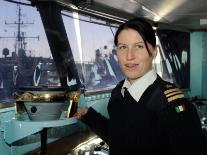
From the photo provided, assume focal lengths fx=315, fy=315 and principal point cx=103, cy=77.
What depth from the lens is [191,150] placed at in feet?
4.20

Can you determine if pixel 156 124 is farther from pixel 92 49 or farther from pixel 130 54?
pixel 92 49

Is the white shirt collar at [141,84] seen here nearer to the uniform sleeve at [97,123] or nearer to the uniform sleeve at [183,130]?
the uniform sleeve at [183,130]

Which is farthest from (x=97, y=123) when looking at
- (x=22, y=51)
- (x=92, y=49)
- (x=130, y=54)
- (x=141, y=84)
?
(x=92, y=49)

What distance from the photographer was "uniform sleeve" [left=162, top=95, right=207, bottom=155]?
4.18 ft

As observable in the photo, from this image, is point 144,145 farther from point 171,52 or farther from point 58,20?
point 171,52

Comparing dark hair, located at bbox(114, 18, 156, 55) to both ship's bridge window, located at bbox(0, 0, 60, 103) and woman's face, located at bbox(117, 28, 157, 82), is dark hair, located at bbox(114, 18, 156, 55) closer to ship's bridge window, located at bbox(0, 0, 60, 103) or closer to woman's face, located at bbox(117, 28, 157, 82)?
woman's face, located at bbox(117, 28, 157, 82)

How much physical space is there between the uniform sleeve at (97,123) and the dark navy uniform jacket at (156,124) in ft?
0.27

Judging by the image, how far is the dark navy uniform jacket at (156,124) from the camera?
1.29 metres

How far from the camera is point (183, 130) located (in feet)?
4.18

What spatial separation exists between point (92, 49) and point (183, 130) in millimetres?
2324

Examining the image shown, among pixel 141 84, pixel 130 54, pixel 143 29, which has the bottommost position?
pixel 141 84

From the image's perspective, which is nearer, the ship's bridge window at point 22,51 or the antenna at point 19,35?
the ship's bridge window at point 22,51

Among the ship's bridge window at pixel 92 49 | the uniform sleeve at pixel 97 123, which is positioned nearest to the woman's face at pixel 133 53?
the uniform sleeve at pixel 97 123

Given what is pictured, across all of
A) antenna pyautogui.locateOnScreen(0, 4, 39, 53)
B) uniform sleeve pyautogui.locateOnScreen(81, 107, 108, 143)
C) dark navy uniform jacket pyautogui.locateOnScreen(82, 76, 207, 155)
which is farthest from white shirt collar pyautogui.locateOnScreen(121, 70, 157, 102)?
antenna pyautogui.locateOnScreen(0, 4, 39, 53)
